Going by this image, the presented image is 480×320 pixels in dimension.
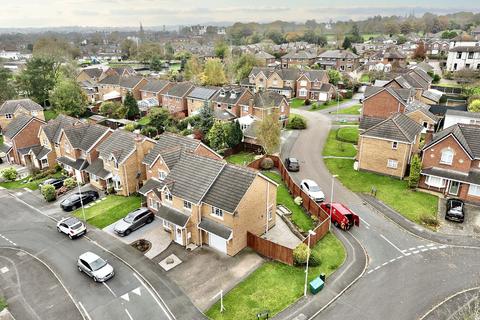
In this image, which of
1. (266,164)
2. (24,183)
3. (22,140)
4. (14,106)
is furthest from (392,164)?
(14,106)

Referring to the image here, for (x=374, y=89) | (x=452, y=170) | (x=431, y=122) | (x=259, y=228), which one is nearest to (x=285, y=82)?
(x=374, y=89)

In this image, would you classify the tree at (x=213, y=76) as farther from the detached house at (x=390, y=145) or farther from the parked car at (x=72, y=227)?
the parked car at (x=72, y=227)

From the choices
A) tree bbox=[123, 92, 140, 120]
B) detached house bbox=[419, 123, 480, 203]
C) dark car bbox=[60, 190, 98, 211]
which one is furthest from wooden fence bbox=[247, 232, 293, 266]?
tree bbox=[123, 92, 140, 120]

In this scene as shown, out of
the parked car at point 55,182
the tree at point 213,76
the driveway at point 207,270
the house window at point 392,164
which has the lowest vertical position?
the driveway at point 207,270

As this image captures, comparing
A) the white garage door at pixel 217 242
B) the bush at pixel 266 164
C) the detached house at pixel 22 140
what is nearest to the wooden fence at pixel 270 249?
the white garage door at pixel 217 242

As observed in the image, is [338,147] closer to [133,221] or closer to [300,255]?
[300,255]

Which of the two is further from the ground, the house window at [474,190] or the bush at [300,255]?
the house window at [474,190]

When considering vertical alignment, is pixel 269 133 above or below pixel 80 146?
above
